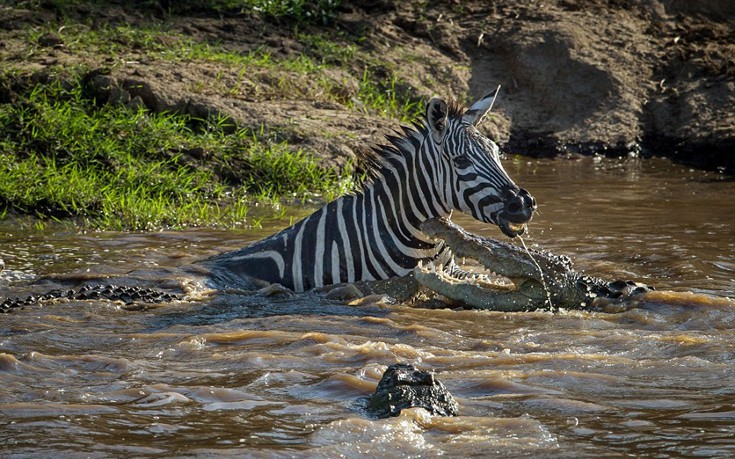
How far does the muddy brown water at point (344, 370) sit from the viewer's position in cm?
448

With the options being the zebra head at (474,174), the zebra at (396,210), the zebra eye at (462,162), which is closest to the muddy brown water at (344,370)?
the zebra at (396,210)

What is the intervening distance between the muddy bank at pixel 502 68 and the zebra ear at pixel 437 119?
13.5 feet

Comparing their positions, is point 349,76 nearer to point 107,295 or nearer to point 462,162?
point 462,162

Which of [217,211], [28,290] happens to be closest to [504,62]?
[217,211]

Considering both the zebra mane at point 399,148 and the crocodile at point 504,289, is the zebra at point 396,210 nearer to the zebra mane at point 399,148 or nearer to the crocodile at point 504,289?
the zebra mane at point 399,148

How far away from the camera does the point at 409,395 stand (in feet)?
15.5

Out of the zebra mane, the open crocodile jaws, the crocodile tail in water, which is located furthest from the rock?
the zebra mane

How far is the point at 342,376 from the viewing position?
5344 millimetres

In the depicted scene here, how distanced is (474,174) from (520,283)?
74 centimetres

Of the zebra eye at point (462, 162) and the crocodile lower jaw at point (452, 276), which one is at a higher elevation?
the zebra eye at point (462, 162)

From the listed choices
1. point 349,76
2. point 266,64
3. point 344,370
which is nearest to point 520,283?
point 344,370

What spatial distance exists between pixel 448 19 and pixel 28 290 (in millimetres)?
8850

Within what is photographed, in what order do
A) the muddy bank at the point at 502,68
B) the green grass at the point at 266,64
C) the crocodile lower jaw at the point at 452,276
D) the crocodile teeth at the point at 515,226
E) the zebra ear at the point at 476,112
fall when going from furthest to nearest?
the green grass at the point at 266,64 < the muddy bank at the point at 502,68 < the zebra ear at the point at 476,112 < the crocodile lower jaw at the point at 452,276 < the crocodile teeth at the point at 515,226

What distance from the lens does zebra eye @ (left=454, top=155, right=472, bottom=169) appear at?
719 centimetres
